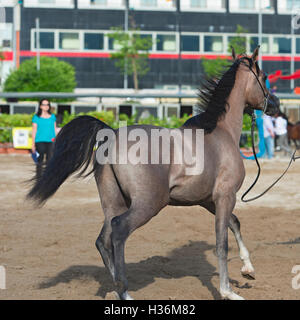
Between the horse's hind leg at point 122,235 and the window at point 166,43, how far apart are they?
189ft

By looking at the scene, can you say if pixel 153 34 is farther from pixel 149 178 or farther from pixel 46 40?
pixel 149 178

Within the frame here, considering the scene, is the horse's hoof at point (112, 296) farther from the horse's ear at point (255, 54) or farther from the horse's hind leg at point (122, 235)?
the horse's ear at point (255, 54)

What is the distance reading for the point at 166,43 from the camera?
6159cm

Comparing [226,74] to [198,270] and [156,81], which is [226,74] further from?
[156,81]

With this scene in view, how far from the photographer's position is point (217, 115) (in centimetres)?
591

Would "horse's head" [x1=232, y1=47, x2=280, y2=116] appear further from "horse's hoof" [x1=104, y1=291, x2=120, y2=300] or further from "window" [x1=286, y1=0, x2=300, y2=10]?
"window" [x1=286, y1=0, x2=300, y2=10]

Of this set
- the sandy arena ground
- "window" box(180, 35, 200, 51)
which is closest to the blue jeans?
the sandy arena ground

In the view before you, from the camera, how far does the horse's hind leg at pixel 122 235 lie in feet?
16.4

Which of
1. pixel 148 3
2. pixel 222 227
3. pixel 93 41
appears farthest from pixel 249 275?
pixel 148 3

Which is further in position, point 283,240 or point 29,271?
point 283,240

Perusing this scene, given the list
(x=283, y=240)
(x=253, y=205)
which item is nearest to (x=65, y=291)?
(x=283, y=240)

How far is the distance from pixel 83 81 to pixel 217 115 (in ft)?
182

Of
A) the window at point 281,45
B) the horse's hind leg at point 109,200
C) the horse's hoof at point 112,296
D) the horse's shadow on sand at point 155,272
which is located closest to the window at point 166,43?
the window at point 281,45

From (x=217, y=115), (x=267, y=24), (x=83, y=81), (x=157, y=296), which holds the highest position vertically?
(x=267, y=24)
